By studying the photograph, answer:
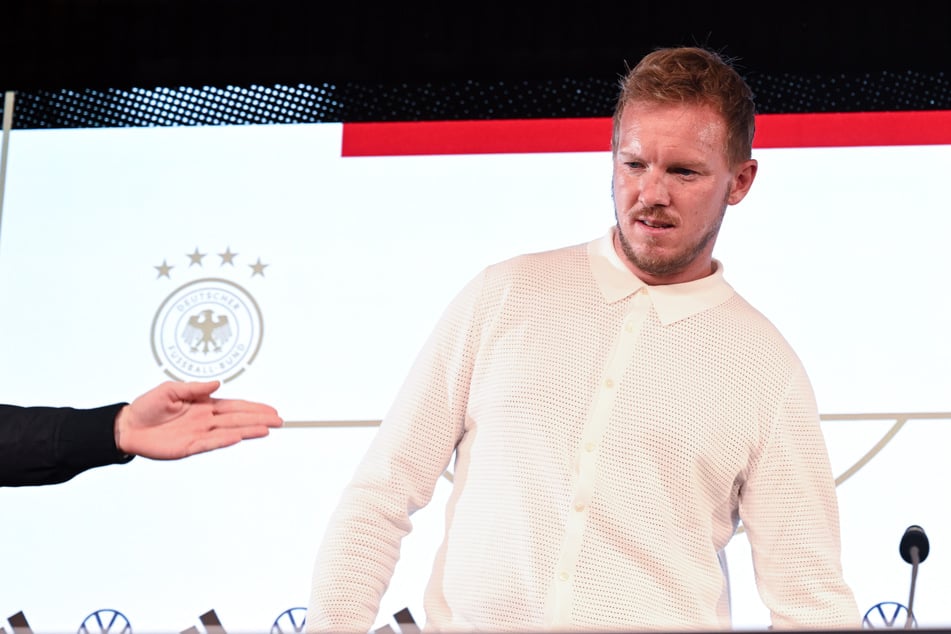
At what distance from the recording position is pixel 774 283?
2734 millimetres

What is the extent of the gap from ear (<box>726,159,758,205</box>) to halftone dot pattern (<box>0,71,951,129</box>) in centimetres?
109

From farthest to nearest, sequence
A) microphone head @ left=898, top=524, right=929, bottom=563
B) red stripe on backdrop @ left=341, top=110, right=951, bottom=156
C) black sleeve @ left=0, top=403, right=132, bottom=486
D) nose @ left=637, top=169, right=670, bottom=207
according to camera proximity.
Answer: red stripe on backdrop @ left=341, top=110, right=951, bottom=156, microphone head @ left=898, top=524, right=929, bottom=563, nose @ left=637, top=169, right=670, bottom=207, black sleeve @ left=0, top=403, right=132, bottom=486

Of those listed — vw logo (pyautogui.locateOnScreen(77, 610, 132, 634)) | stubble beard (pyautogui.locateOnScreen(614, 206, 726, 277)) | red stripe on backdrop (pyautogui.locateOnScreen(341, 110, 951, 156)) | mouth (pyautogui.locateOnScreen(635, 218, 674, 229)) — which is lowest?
vw logo (pyautogui.locateOnScreen(77, 610, 132, 634))

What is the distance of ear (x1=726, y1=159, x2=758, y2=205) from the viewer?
6.03 ft

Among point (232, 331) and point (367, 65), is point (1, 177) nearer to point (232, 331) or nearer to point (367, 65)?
point (232, 331)

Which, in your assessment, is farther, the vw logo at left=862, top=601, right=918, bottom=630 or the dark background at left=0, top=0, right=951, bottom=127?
the dark background at left=0, top=0, right=951, bottom=127

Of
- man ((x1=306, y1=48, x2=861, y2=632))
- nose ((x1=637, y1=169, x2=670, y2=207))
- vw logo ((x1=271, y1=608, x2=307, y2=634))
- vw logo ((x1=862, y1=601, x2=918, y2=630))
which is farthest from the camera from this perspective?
vw logo ((x1=271, y1=608, x2=307, y2=634))

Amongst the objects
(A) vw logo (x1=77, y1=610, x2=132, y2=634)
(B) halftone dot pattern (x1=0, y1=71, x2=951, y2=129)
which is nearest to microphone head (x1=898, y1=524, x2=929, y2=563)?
(B) halftone dot pattern (x1=0, y1=71, x2=951, y2=129)

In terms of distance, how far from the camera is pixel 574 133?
2910 millimetres

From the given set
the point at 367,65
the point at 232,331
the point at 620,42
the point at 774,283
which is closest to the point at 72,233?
the point at 232,331

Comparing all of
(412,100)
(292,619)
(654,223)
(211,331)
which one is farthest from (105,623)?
(654,223)

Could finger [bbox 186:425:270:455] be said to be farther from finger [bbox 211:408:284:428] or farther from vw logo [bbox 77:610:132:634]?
vw logo [bbox 77:610:132:634]

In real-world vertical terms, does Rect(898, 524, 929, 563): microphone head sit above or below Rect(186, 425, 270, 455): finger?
below

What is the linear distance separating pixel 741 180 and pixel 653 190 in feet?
0.72
